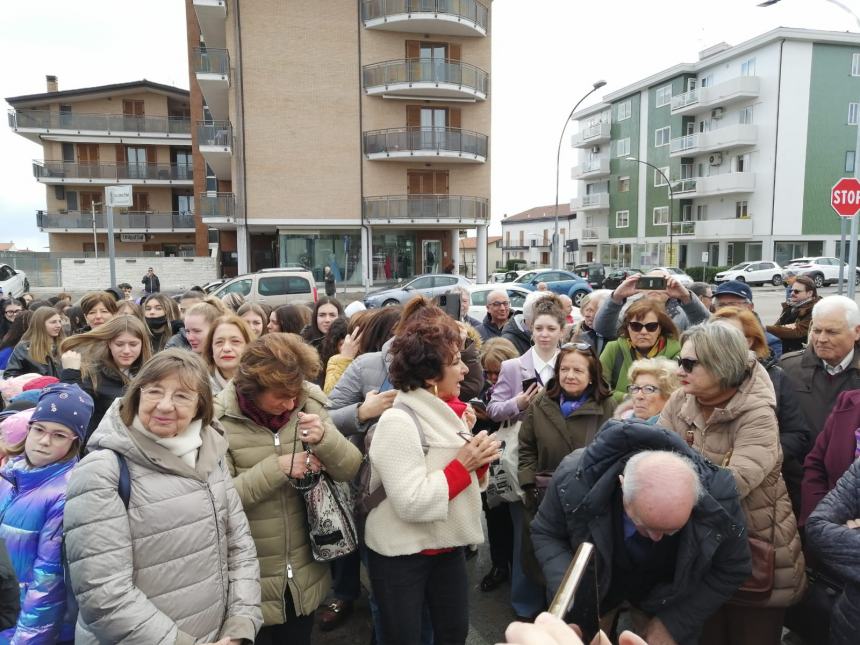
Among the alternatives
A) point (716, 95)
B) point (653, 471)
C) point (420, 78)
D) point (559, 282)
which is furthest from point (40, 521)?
point (716, 95)

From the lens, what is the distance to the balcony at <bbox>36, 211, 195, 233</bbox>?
43891 millimetres

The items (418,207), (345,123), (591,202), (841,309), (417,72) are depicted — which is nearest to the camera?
(841,309)

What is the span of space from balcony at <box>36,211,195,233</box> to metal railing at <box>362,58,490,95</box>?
869 inches

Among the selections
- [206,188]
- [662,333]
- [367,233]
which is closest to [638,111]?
[367,233]

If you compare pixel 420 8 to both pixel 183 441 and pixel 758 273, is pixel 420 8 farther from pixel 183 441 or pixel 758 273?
pixel 183 441

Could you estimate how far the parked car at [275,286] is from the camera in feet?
63.7

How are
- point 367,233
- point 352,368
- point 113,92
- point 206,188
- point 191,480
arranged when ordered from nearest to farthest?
point 191,480 < point 352,368 < point 367,233 < point 206,188 < point 113,92

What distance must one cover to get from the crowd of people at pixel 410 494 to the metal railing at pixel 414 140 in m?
29.3

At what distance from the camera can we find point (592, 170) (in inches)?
Result: 2318

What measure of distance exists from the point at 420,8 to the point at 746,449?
32529mm

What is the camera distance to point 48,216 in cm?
4378

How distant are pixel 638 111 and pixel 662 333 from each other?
55.5 meters

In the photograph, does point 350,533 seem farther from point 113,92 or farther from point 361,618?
point 113,92

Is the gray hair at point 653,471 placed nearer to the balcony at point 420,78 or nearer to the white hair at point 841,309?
the white hair at point 841,309
